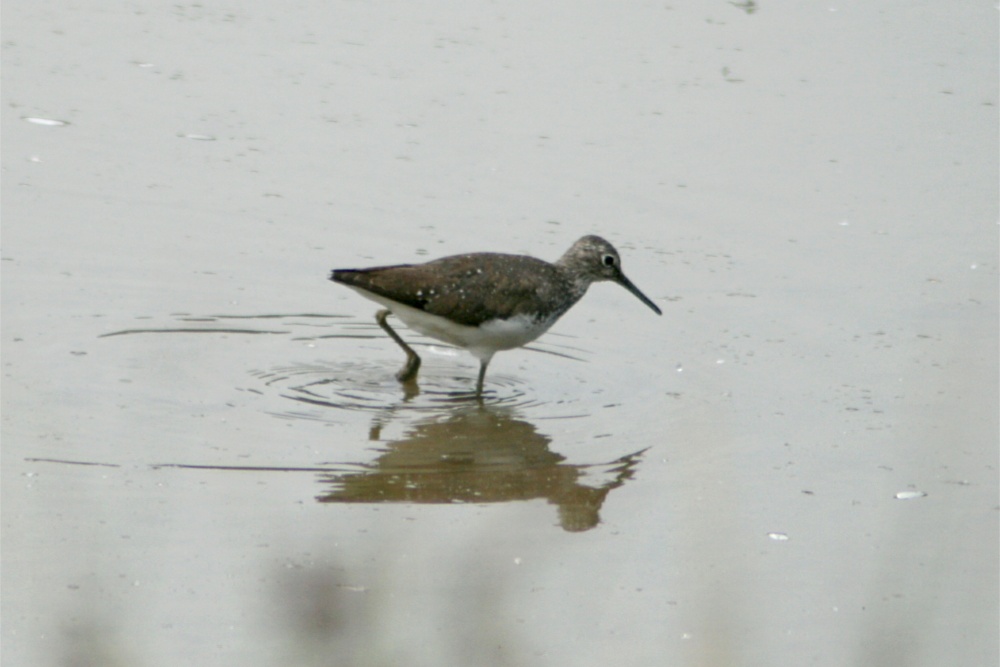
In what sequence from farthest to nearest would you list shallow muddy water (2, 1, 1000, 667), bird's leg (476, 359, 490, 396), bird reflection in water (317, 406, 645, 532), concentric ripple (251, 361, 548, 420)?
bird's leg (476, 359, 490, 396) < concentric ripple (251, 361, 548, 420) < bird reflection in water (317, 406, 645, 532) < shallow muddy water (2, 1, 1000, 667)

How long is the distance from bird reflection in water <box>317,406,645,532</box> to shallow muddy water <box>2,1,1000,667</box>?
2 centimetres

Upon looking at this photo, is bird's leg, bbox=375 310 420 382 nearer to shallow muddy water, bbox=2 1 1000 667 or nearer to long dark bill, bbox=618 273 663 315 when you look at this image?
shallow muddy water, bbox=2 1 1000 667

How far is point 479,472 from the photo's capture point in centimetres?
710

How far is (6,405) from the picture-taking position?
24.0 ft

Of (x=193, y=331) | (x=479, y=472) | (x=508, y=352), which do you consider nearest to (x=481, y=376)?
(x=508, y=352)

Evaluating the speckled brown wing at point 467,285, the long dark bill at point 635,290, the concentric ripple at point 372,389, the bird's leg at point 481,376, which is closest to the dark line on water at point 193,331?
the concentric ripple at point 372,389

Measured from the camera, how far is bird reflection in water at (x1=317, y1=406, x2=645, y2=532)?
22.1 feet

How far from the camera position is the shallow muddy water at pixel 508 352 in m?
5.76

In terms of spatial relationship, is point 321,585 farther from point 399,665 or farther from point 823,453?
point 823,453

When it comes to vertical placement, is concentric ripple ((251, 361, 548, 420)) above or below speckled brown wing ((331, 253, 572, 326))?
below

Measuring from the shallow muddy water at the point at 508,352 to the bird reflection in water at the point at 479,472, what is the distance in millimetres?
24

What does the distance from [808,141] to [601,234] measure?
8.01 ft

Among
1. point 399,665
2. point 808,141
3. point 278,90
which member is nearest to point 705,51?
point 808,141

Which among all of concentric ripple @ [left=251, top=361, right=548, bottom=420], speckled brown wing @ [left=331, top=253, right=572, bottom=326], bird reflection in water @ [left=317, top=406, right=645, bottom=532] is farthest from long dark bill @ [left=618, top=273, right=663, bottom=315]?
bird reflection in water @ [left=317, top=406, right=645, bottom=532]
